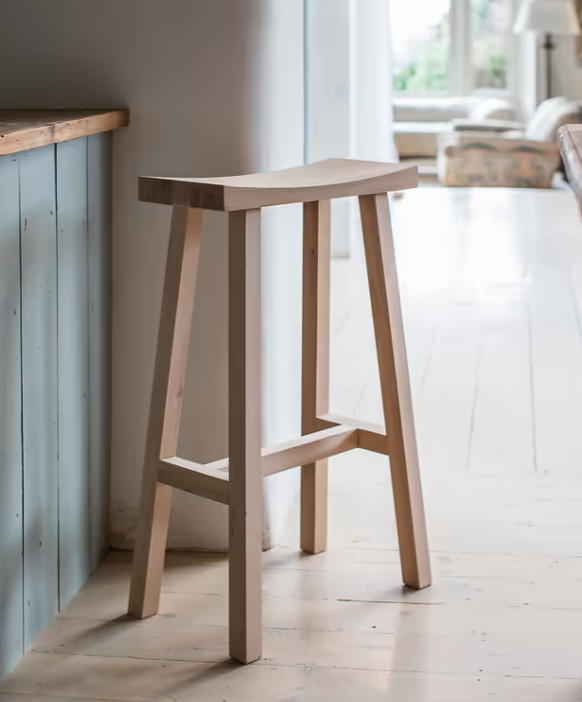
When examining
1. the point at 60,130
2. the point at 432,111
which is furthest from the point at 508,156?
the point at 60,130

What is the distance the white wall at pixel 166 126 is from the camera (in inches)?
76.3

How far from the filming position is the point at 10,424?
1.61 meters

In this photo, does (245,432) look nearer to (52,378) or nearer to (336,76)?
(52,378)

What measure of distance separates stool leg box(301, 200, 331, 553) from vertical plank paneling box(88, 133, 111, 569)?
39 centimetres

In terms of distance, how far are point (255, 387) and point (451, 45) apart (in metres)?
9.96

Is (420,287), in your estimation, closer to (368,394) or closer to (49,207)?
(368,394)

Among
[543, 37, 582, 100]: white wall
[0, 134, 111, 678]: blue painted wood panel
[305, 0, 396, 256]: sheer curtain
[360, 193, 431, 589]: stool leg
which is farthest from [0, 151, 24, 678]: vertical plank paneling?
[543, 37, 582, 100]: white wall

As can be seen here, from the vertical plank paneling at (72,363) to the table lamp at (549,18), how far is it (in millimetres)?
8080

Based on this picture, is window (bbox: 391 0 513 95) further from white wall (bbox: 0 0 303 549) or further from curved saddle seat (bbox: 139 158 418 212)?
curved saddle seat (bbox: 139 158 418 212)

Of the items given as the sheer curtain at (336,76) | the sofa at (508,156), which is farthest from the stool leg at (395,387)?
the sofa at (508,156)

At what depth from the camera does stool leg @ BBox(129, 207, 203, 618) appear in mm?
1718

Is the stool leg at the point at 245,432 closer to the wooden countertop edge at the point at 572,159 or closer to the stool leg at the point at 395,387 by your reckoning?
the stool leg at the point at 395,387

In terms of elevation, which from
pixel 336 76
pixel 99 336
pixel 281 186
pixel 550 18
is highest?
pixel 550 18

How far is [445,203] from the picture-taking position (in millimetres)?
7312
